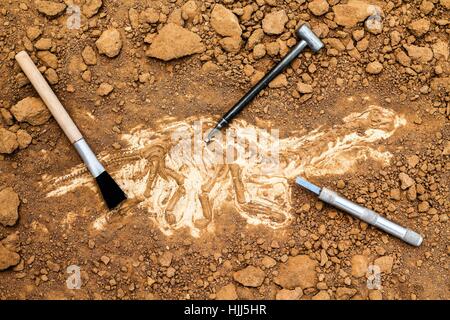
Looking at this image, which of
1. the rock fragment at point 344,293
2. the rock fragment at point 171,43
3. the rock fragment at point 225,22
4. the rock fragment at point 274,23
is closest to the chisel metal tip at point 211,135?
the rock fragment at point 171,43

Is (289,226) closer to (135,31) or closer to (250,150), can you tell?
(250,150)

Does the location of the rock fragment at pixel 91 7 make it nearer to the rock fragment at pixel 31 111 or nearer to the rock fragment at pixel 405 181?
the rock fragment at pixel 31 111

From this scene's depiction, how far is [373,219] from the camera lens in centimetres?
326

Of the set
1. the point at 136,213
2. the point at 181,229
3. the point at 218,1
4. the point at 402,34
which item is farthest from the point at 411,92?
the point at 136,213

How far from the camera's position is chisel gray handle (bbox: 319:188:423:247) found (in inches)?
128

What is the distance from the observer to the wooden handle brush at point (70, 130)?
10.8 feet

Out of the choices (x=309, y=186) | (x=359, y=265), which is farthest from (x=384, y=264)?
(x=309, y=186)

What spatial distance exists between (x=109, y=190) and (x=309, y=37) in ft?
5.52

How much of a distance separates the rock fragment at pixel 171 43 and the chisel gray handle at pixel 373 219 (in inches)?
52.5

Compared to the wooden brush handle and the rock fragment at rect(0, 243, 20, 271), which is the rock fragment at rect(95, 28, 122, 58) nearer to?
the wooden brush handle

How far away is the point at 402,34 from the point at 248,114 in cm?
120

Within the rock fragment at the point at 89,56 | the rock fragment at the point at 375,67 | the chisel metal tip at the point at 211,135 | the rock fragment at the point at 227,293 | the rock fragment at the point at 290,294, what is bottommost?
the rock fragment at the point at 290,294

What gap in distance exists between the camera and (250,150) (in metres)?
3.44
